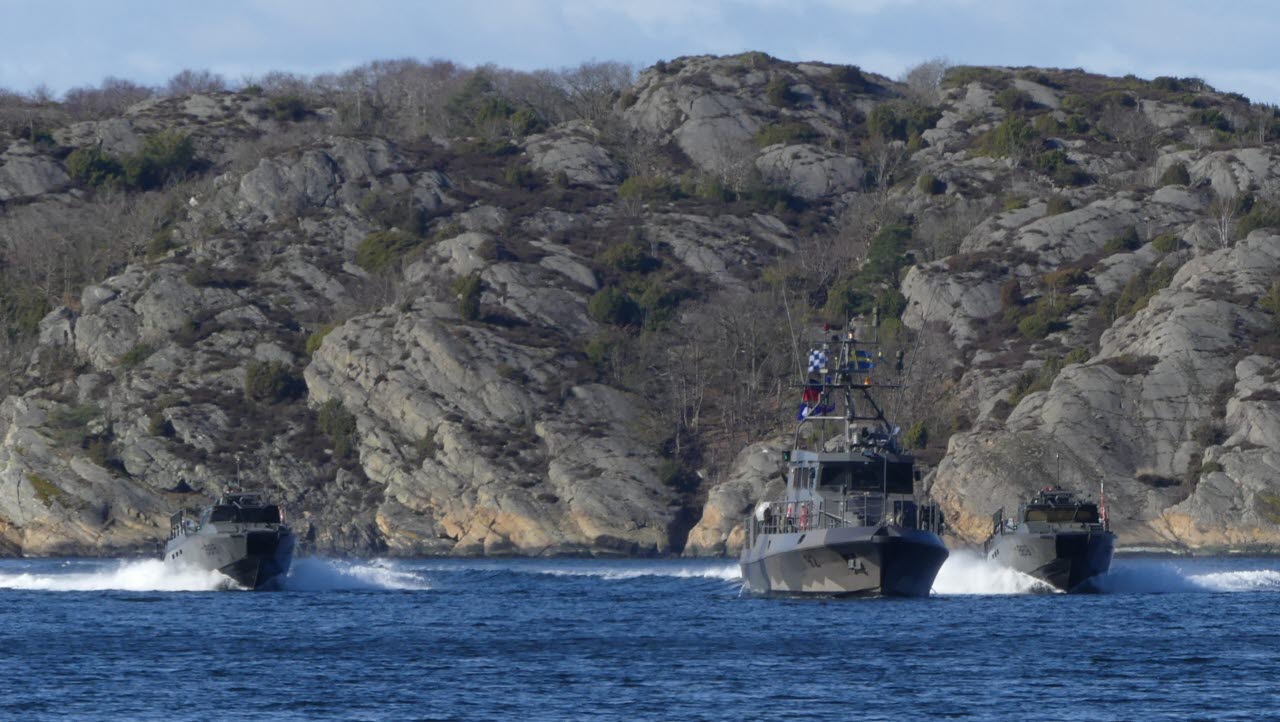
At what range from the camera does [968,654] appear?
180 feet

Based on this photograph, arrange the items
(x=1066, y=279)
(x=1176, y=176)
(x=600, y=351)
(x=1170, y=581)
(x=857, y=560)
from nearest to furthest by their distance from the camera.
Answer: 1. (x=857, y=560)
2. (x=1170, y=581)
3. (x=600, y=351)
4. (x=1066, y=279)
5. (x=1176, y=176)

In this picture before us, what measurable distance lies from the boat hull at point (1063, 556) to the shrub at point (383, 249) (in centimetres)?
10575

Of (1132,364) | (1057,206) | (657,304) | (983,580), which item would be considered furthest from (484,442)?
(983,580)

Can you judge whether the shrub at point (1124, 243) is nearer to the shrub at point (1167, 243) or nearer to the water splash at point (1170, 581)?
the shrub at point (1167, 243)

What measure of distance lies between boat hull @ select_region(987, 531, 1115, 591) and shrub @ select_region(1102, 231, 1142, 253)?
9311 cm

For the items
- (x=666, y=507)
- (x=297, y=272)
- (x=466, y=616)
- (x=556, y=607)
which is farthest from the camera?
(x=297, y=272)

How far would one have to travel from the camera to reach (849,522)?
2771 inches

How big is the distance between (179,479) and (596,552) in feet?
114

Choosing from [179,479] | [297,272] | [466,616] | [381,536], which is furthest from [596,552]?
[466,616]

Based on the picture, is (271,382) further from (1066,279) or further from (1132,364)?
(1132,364)

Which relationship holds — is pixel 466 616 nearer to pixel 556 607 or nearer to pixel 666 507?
pixel 556 607

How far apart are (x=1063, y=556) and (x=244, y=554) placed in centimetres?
3652

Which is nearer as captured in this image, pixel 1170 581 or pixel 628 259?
pixel 1170 581

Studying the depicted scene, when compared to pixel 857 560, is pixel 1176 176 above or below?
above
